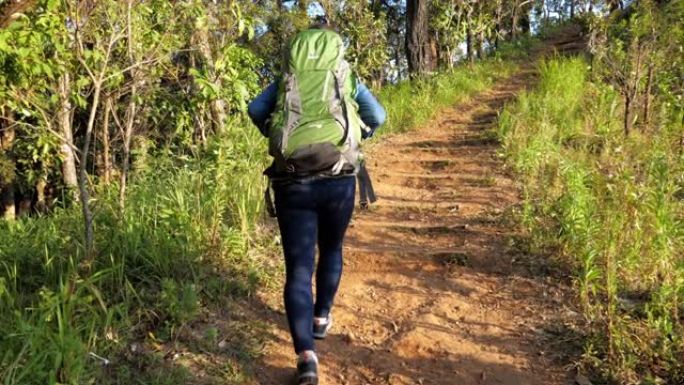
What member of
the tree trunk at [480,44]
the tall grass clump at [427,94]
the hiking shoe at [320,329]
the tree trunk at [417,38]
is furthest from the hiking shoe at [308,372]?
the tree trunk at [480,44]

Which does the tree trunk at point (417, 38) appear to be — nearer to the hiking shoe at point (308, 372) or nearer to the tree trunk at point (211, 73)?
Answer: the tree trunk at point (211, 73)

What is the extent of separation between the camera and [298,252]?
248 centimetres

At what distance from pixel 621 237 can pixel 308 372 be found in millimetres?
2061

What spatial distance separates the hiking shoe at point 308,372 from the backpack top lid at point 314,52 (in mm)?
1241

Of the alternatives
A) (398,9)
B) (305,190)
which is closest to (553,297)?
(305,190)

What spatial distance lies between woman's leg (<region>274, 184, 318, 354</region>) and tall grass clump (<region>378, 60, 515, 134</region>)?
19.5 ft

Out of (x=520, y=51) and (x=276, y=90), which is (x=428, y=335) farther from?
(x=520, y=51)

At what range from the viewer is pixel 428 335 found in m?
3.11

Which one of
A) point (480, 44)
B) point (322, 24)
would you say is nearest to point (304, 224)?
point (322, 24)

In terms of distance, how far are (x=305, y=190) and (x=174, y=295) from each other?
1.02 metres

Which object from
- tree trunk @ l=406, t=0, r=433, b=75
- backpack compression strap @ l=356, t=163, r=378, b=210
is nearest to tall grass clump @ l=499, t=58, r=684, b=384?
backpack compression strap @ l=356, t=163, r=378, b=210

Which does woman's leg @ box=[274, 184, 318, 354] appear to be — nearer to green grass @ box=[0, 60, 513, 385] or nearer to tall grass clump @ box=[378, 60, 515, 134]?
green grass @ box=[0, 60, 513, 385]

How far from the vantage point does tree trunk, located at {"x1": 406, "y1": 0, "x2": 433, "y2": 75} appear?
38.1ft

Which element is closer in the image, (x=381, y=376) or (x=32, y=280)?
(x=381, y=376)
